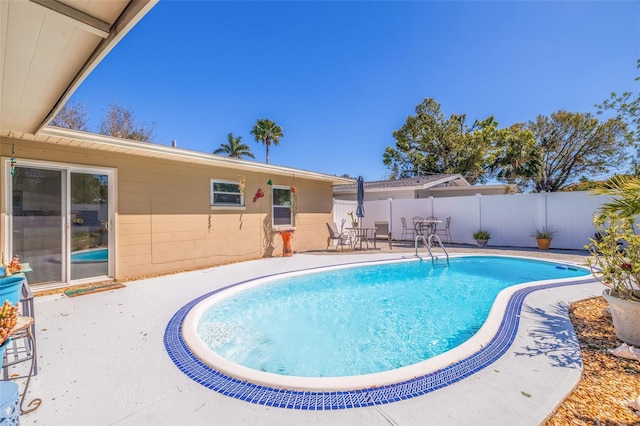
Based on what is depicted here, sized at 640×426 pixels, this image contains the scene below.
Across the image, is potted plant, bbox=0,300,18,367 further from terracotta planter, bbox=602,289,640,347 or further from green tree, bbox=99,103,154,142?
green tree, bbox=99,103,154,142

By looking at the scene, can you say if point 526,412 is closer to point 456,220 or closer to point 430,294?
point 430,294

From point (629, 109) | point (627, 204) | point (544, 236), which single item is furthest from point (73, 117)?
point (629, 109)

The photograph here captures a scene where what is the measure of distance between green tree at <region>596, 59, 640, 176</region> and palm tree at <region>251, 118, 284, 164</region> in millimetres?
24770

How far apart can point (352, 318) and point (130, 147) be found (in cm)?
540

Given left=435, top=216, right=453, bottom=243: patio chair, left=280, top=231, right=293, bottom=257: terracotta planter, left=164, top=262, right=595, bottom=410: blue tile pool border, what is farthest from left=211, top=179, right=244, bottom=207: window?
left=435, top=216, right=453, bottom=243: patio chair

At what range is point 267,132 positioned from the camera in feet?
93.1

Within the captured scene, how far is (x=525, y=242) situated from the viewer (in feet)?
35.7

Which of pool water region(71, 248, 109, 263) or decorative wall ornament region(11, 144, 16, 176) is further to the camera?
pool water region(71, 248, 109, 263)

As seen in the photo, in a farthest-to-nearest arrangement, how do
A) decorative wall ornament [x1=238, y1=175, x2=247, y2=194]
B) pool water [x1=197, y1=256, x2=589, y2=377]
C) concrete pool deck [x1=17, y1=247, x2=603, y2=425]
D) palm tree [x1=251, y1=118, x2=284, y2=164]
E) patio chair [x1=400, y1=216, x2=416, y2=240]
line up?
palm tree [x1=251, y1=118, x2=284, y2=164], patio chair [x1=400, y1=216, x2=416, y2=240], decorative wall ornament [x1=238, y1=175, x2=247, y2=194], pool water [x1=197, y1=256, x2=589, y2=377], concrete pool deck [x1=17, y1=247, x2=603, y2=425]

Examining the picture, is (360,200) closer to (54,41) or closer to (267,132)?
(54,41)

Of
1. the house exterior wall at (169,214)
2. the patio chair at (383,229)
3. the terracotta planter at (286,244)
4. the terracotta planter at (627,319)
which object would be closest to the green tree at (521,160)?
the patio chair at (383,229)

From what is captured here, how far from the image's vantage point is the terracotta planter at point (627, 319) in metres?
2.79

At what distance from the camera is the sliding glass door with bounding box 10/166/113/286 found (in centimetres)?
492

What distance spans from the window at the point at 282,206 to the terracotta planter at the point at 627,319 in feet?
26.1
